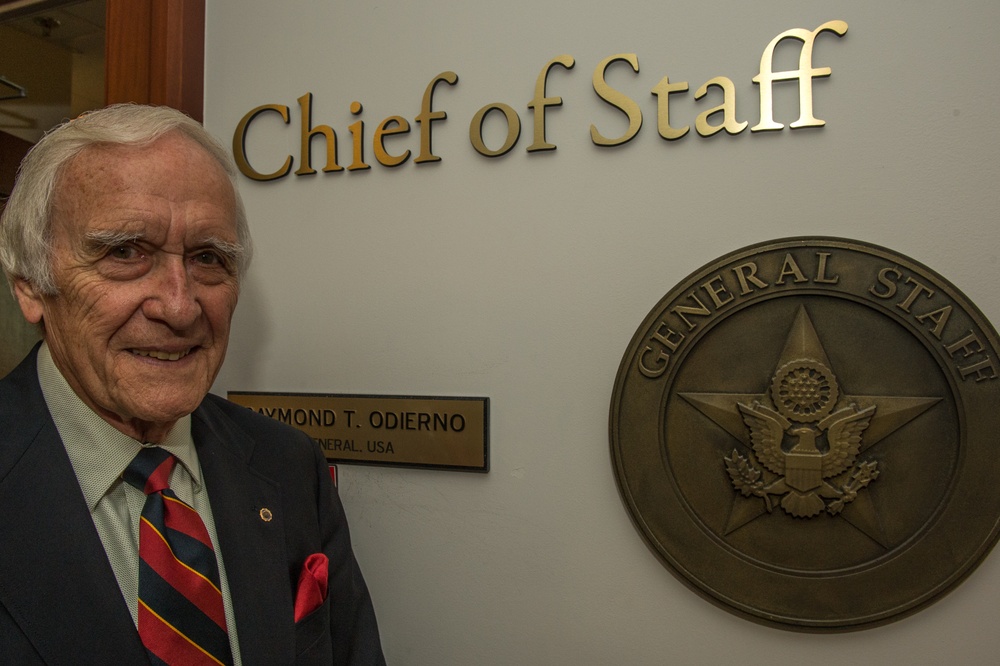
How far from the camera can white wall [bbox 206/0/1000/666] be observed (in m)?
1.26

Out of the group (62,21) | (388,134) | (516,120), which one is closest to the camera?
(516,120)

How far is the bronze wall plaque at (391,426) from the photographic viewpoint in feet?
4.91

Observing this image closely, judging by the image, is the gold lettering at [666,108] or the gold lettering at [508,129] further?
the gold lettering at [508,129]

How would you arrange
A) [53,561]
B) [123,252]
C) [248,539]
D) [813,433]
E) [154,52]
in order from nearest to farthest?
[53,561], [123,252], [248,539], [813,433], [154,52]

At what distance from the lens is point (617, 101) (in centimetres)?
140

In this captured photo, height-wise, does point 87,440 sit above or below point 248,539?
above

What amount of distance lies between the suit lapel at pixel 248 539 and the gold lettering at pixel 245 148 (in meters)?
0.65

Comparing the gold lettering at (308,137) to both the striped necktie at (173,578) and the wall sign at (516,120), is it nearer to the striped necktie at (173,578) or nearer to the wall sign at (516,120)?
the wall sign at (516,120)

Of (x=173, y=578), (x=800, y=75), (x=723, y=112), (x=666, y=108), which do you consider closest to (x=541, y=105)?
(x=666, y=108)

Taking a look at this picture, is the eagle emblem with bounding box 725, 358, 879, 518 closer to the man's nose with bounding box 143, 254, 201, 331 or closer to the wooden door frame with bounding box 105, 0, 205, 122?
the man's nose with bounding box 143, 254, 201, 331

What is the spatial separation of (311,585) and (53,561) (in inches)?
16.2

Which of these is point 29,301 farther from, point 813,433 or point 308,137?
point 813,433

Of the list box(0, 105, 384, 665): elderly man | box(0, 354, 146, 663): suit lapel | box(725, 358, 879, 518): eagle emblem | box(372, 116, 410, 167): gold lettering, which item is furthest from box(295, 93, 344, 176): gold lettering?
box(725, 358, 879, 518): eagle emblem

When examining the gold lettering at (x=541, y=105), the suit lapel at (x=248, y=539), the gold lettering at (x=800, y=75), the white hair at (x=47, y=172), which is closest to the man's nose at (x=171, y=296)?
the white hair at (x=47, y=172)
